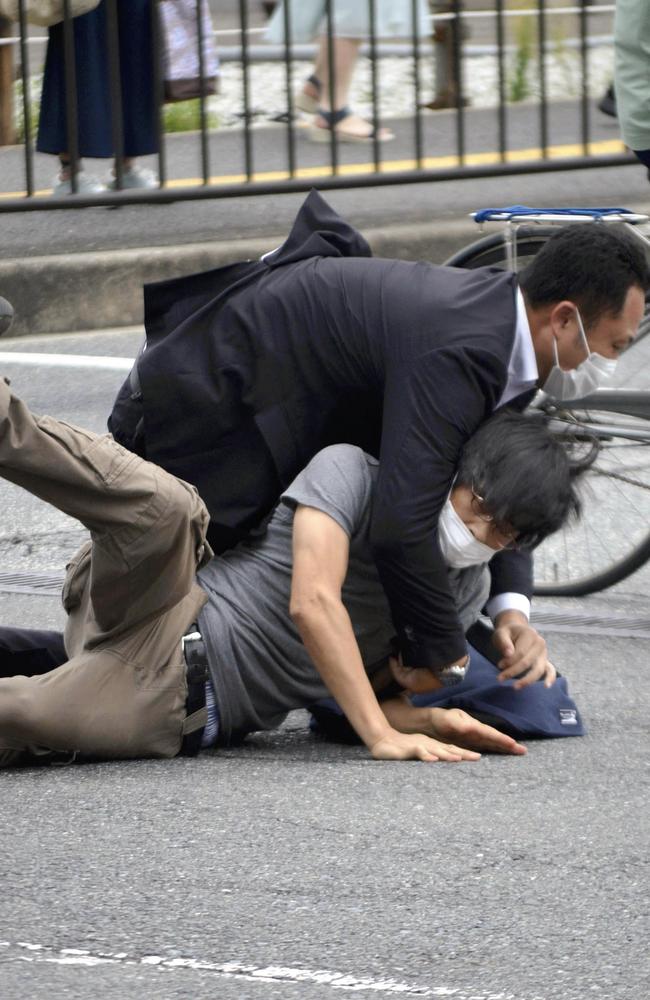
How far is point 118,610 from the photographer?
11.4ft

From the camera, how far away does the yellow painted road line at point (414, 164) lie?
7.58m

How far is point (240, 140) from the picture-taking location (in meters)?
9.41

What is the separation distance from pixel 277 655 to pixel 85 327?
3670mm

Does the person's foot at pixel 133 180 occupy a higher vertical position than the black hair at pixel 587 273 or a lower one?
lower

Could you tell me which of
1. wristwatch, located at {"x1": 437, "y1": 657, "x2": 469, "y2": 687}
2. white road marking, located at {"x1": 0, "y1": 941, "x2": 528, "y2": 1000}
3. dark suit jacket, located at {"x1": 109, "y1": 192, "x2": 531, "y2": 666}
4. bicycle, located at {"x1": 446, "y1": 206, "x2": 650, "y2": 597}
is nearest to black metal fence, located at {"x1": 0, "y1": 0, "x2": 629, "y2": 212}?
bicycle, located at {"x1": 446, "y1": 206, "x2": 650, "y2": 597}

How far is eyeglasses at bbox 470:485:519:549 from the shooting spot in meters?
3.44

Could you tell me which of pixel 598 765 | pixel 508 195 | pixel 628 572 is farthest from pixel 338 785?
pixel 508 195

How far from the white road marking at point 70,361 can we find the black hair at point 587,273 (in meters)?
2.80

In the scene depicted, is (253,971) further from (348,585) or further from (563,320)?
(563,320)

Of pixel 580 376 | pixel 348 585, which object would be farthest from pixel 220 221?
pixel 348 585

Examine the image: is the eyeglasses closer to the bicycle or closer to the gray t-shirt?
the gray t-shirt

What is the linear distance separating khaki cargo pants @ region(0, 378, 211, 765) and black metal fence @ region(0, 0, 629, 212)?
13.1 ft

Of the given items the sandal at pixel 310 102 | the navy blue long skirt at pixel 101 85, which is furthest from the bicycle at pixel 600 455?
the sandal at pixel 310 102

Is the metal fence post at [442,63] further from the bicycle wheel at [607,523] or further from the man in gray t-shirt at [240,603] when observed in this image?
the man in gray t-shirt at [240,603]
